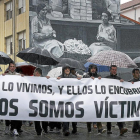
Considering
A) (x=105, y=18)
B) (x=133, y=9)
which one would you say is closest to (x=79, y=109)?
(x=105, y=18)

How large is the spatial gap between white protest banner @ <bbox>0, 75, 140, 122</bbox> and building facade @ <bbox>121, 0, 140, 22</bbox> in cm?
5065

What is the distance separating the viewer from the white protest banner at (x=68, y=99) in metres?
10.4

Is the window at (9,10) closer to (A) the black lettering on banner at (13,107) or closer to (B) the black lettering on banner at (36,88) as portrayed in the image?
(B) the black lettering on banner at (36,88)

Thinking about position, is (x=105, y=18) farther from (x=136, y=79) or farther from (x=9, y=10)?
(x=136, y=79)

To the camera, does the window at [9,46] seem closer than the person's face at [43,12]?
No

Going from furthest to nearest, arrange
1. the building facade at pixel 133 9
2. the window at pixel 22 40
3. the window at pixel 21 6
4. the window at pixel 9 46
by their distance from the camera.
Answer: the building facade at pixel 133 9 < the window at pixel 9 46 < the window at pixel 21 6 < the window at pixel 22 40

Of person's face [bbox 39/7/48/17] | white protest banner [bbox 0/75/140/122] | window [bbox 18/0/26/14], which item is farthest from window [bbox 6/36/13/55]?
white protest banner [bbox 0/75/140/122]

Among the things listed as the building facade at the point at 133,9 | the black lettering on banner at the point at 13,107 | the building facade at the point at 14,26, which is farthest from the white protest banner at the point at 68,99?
the building facade at the point at 133,9

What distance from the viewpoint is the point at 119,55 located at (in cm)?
1155

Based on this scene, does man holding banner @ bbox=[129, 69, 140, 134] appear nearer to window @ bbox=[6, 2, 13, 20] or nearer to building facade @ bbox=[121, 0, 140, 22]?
window @ bbox=[6, 2, 13, 20]

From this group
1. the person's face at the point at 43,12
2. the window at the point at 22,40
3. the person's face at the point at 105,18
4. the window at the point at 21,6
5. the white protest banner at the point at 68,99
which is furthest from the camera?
the person's face at the point at 105,18

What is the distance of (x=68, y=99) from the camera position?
10.6 m

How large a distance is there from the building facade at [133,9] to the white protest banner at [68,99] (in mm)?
50652

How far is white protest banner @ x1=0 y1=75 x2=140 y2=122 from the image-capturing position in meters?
10.4
